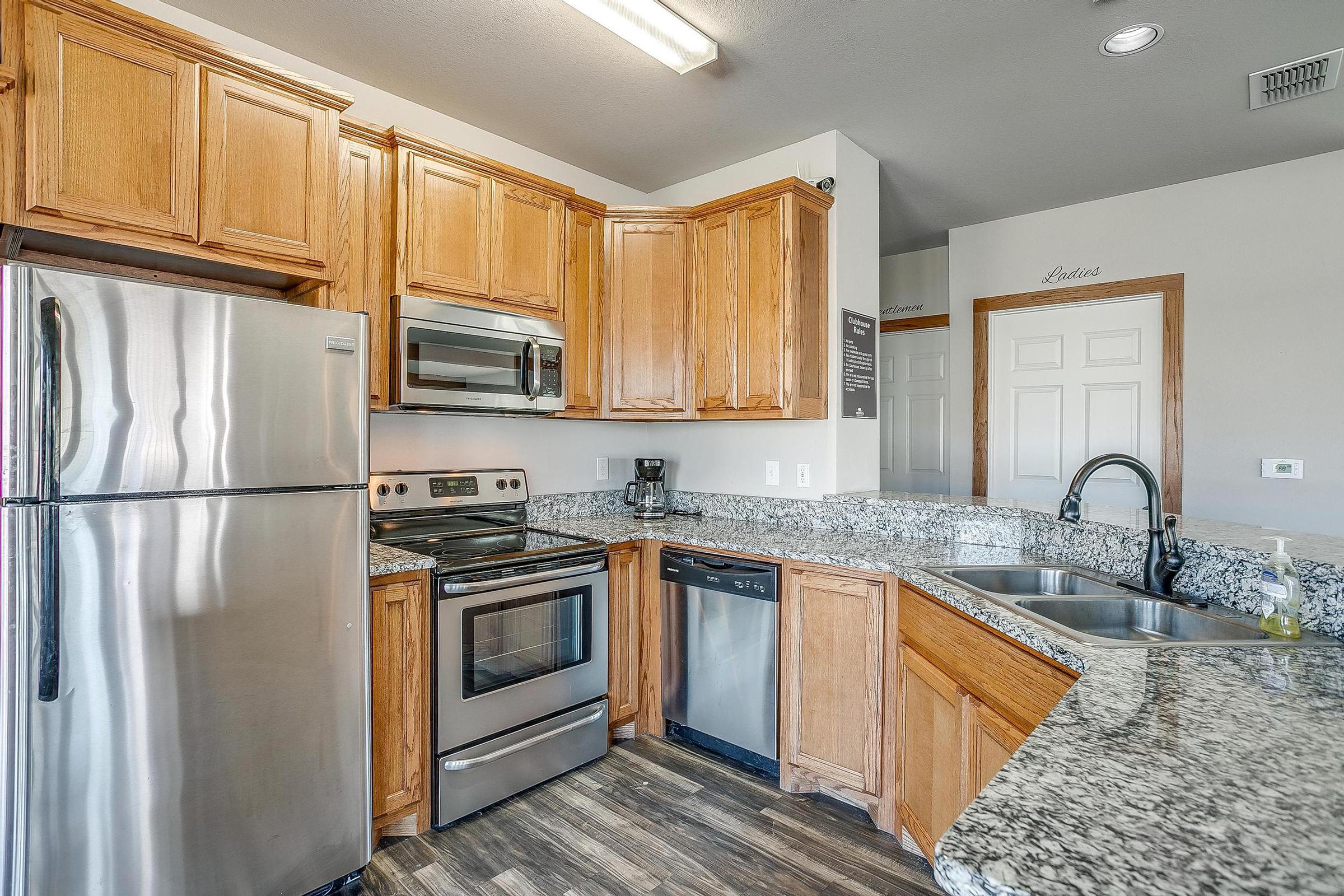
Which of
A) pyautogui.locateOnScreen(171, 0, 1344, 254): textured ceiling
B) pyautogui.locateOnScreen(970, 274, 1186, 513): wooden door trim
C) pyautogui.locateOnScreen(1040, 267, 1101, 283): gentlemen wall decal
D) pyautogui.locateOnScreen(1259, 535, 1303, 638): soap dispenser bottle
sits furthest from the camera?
pyautogui.locateOnScreen(1040, 267, 1101, 283): gentlemen wall decal

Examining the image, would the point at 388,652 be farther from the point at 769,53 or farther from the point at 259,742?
the point at 769,53

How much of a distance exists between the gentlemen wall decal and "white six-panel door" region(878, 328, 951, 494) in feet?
2.60

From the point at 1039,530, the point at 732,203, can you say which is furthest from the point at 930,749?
the point at 732,203

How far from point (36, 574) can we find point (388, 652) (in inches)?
36.1

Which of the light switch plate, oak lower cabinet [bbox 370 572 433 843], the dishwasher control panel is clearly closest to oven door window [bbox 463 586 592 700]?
oak lower cabinet [bbox 370 572 433 843]

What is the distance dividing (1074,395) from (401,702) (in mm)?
3891

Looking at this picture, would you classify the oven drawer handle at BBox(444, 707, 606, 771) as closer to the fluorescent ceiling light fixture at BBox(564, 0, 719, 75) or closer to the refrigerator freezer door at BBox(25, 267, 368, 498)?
the refrigerator freezer door at BBox(25, 267, 368, 498)

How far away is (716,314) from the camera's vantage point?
3094mm

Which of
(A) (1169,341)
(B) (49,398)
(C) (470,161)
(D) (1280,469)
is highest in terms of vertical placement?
(C) (470,161)

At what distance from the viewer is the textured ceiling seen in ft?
7.16

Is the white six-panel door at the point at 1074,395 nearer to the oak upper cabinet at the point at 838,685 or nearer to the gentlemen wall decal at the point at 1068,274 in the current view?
the gentlemen wall decal at the point at 1068,274

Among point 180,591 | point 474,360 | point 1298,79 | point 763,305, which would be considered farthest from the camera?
point 763,305

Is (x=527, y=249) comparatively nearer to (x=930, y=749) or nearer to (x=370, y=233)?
(x=370, y=233)

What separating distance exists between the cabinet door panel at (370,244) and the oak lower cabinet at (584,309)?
2.58 feet
